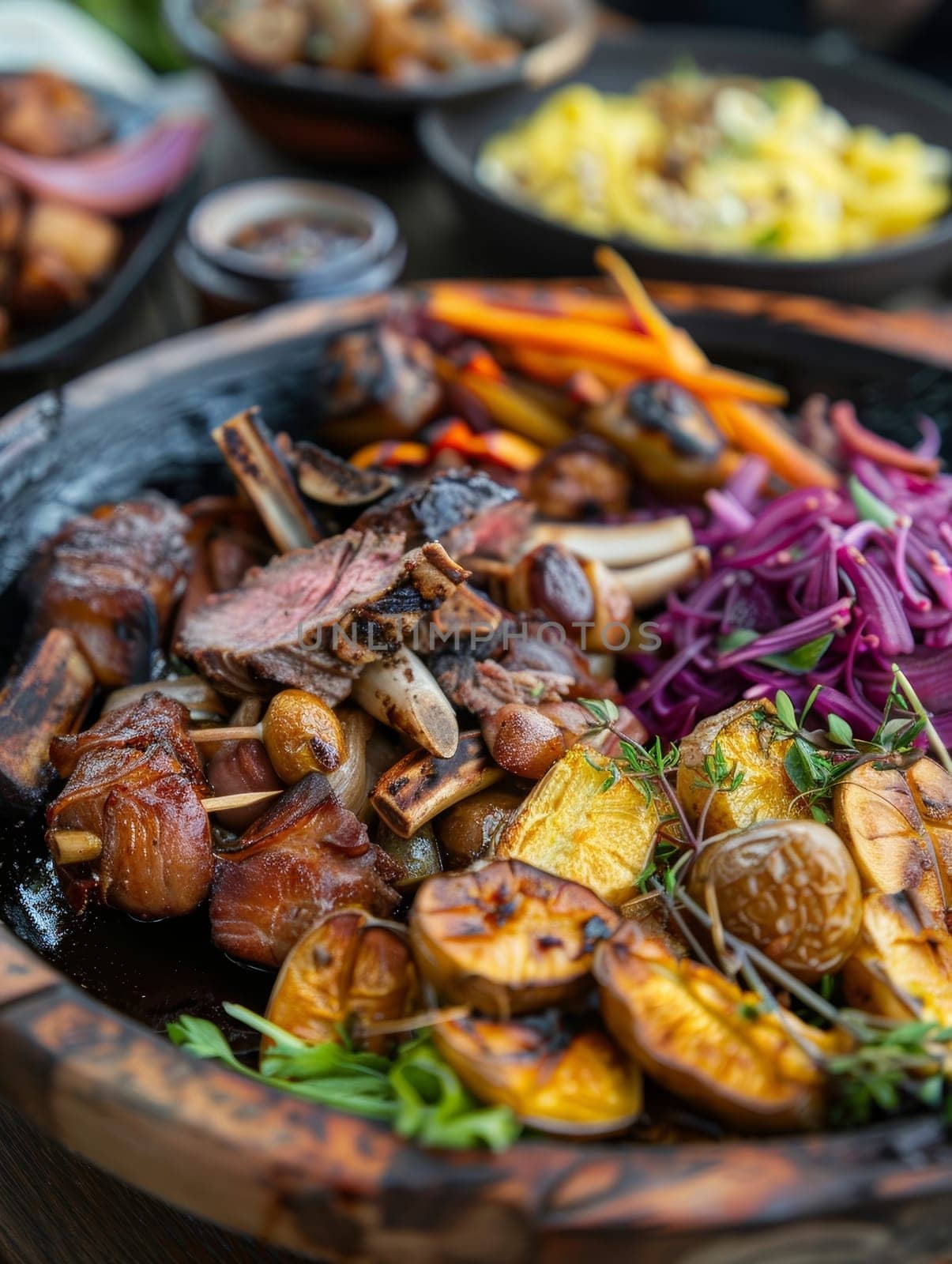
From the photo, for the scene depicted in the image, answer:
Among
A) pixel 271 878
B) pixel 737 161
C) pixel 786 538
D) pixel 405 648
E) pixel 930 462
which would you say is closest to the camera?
pixel 271 878

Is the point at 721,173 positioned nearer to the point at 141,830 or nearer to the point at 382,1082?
the point at 141,830

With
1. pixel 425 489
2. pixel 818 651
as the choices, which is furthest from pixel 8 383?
pixel 818 651

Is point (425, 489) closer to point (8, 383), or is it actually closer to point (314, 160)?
point (8, 383)

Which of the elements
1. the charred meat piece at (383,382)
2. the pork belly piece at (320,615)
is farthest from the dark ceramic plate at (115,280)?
the pork belly piece at (320,615)

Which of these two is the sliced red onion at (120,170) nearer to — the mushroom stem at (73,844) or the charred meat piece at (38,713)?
the charred meat piece at (38,713)

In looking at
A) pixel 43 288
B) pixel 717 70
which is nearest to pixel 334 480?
pixel 43 288
